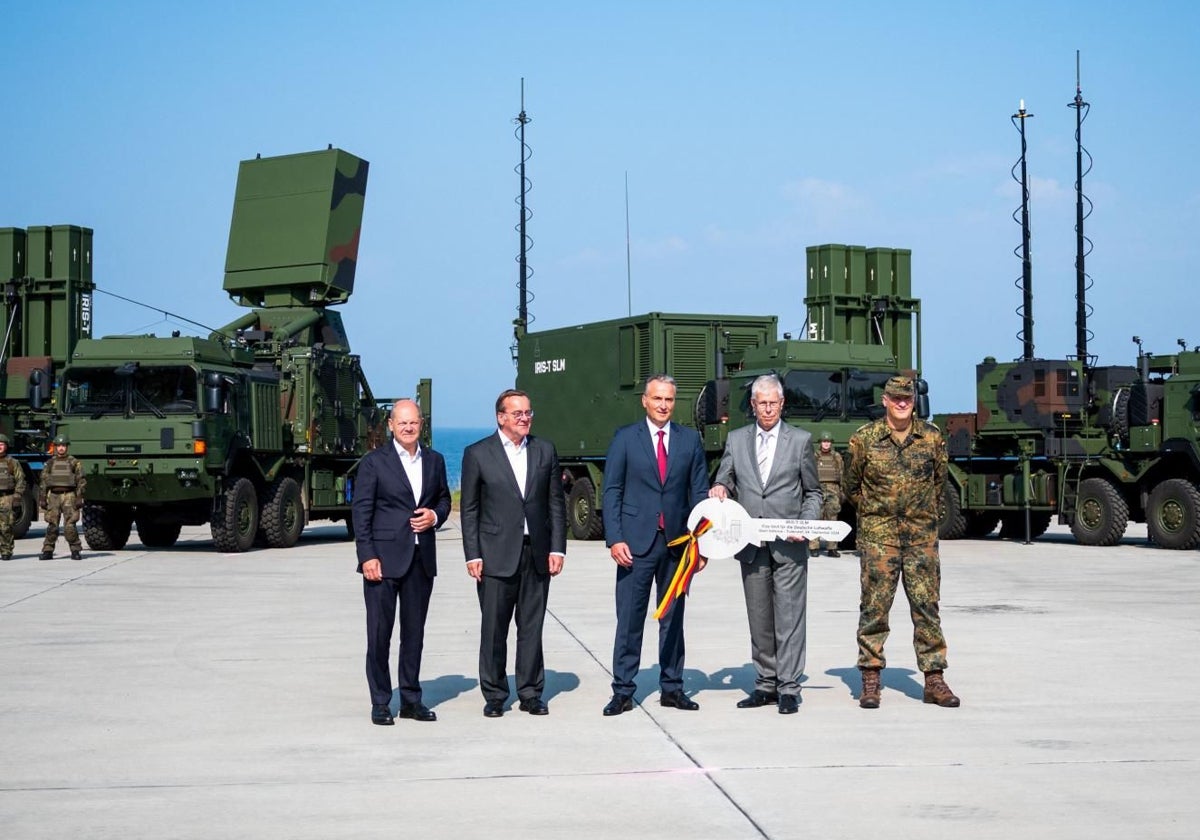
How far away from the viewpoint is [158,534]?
85.5 feet

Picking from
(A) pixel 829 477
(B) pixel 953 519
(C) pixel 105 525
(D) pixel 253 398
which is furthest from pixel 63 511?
(B) pixel 953 519

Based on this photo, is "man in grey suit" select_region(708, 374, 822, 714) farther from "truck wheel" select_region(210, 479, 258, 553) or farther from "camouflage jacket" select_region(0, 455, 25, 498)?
"truck wheel" select_region(210, 479, 258, 553)

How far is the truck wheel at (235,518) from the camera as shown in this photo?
77.7 ft

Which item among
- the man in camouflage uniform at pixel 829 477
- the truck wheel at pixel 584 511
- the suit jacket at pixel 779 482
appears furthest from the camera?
the truck wheel at pixel 584 511

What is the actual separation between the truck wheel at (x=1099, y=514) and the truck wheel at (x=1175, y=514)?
553 millimetres

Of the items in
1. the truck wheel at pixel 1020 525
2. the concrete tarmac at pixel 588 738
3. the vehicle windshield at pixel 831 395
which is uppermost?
the vehicle windshield at pixel 831 395

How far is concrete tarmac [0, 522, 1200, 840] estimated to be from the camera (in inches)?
244

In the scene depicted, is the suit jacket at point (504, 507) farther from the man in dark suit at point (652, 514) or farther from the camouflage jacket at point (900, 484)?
the camouflage jacket at point (900, 484)

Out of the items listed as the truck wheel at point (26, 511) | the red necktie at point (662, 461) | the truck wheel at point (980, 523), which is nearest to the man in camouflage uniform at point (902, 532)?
the red necktie at point (662, 461)

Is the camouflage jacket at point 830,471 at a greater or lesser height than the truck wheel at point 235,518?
greater

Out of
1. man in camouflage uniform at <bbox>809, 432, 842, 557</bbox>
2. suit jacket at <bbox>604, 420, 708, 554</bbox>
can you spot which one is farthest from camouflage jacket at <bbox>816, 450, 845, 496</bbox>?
suit jacket at <bbox>604, 420, 708, 554</bbox>

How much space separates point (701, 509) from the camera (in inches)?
347

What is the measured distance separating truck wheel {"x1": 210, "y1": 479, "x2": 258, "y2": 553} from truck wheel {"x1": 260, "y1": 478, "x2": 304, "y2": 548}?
20.2 inches

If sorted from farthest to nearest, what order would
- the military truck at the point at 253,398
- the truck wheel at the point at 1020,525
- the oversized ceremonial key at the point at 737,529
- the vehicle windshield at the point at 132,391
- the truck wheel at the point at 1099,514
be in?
the truck wheel at the point at 1020,525
the truck wheel at the point at 1099,514
the vehicle windshield at the point at 132,391
the military truck at the point at 253,398
the oversized ceremonial key at the point at 737,529
